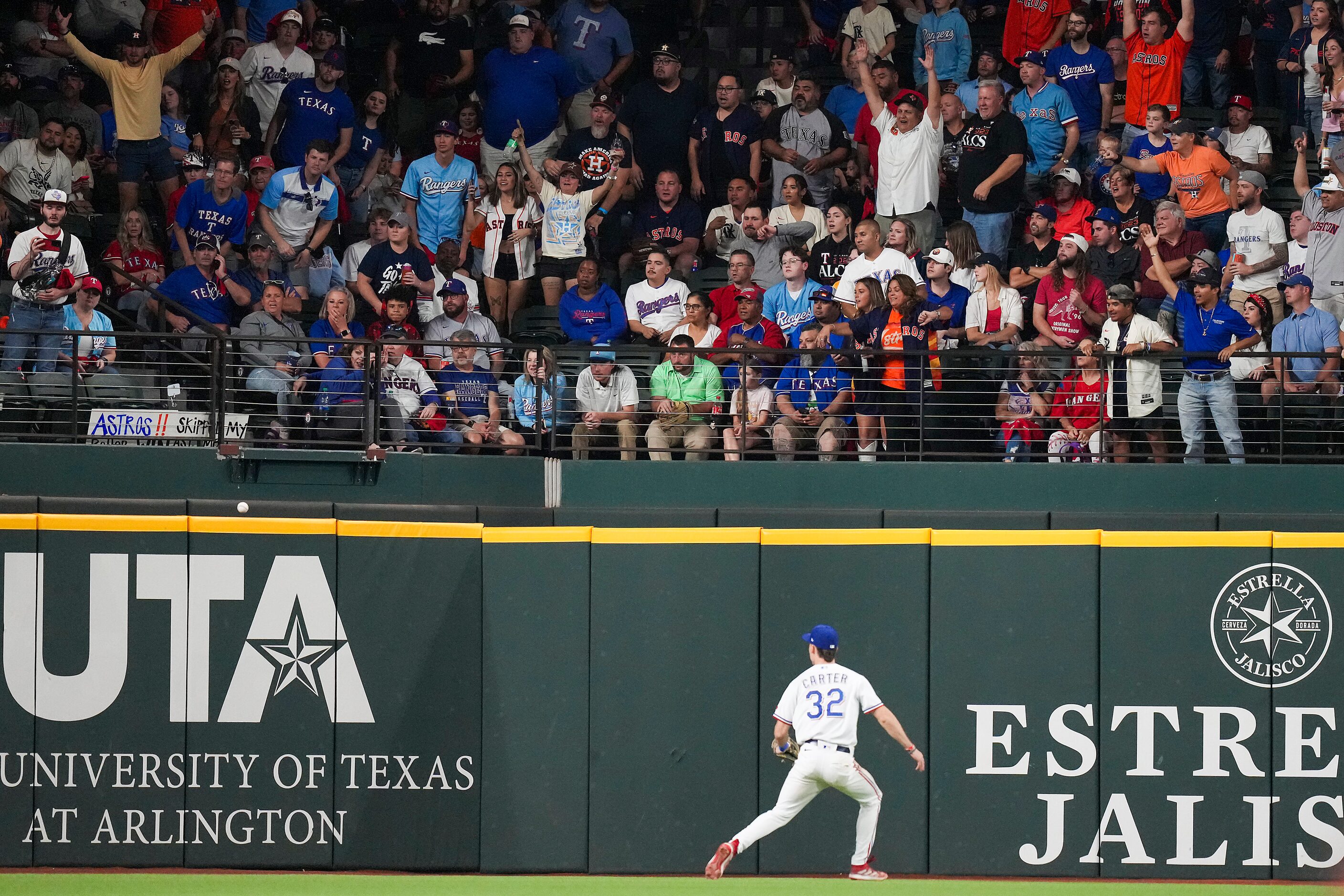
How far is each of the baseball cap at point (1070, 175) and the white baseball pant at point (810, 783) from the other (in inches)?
281

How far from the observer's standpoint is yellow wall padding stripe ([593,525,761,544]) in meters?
12.4

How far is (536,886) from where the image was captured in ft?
37.9

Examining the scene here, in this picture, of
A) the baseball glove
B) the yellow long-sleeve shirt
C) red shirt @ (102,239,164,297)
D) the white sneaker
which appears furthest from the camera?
the yellow long-sleeve shirt

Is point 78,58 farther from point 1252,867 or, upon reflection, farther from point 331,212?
point 1252,867

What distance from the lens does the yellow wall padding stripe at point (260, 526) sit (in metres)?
12.2

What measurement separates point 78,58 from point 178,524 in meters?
7.47

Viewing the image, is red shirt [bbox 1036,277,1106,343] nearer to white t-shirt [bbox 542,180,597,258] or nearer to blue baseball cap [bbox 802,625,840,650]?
white t-shirt [bbox 542,180,597,258]

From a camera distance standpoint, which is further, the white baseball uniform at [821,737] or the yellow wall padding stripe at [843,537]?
the yellow wall padding stripe at [843,537]

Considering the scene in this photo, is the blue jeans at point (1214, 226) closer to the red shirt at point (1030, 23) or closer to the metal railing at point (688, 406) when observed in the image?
the metal railing at point (688, 406)

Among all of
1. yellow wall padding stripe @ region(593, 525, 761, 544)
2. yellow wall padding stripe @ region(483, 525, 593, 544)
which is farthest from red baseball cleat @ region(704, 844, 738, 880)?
yellow wall padding stripe @ region(483, 525, 593, 544)

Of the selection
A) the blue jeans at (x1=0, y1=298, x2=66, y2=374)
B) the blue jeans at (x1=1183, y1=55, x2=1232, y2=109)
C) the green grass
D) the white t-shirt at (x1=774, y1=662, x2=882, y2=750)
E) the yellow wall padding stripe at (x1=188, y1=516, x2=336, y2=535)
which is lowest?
the green grass

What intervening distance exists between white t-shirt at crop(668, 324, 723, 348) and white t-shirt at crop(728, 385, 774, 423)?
2.41 feet

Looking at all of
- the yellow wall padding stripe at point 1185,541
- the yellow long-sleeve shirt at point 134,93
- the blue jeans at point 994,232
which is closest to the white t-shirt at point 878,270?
the blue jeans at point 994,232

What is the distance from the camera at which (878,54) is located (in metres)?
17.8
